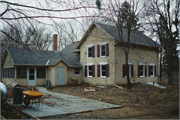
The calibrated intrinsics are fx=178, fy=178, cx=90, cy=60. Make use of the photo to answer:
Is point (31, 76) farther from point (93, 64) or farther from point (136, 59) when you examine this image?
point (136, 59)

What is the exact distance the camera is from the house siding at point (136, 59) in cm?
2125

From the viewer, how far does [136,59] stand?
76.0ft

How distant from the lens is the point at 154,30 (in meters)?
15.4

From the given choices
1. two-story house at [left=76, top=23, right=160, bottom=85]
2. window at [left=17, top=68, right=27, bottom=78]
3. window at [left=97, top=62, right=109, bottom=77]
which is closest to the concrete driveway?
two-story house at [left=76, top=23, right=160, bottom=85]

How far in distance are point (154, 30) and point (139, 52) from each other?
8.18 m

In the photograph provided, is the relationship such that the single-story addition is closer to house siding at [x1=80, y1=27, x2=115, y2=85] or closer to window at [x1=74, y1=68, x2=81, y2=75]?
window at [x1=74, y1=68, x2=81, y2=75]

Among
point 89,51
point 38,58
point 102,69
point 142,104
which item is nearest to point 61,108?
point 142,104

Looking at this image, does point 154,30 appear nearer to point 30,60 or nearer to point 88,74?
point 88,74

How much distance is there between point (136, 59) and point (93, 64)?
564 cm

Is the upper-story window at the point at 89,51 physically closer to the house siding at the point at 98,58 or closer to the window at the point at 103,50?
the house siding at the point at 98,58

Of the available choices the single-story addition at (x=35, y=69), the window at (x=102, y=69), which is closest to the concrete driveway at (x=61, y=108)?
the single-story addition at (x=35, y=69)

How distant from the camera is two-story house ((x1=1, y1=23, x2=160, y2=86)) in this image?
2111cm

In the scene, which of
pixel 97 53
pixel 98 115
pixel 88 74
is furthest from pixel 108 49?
pixel 98 115

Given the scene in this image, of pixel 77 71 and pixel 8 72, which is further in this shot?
pixel 77 71
